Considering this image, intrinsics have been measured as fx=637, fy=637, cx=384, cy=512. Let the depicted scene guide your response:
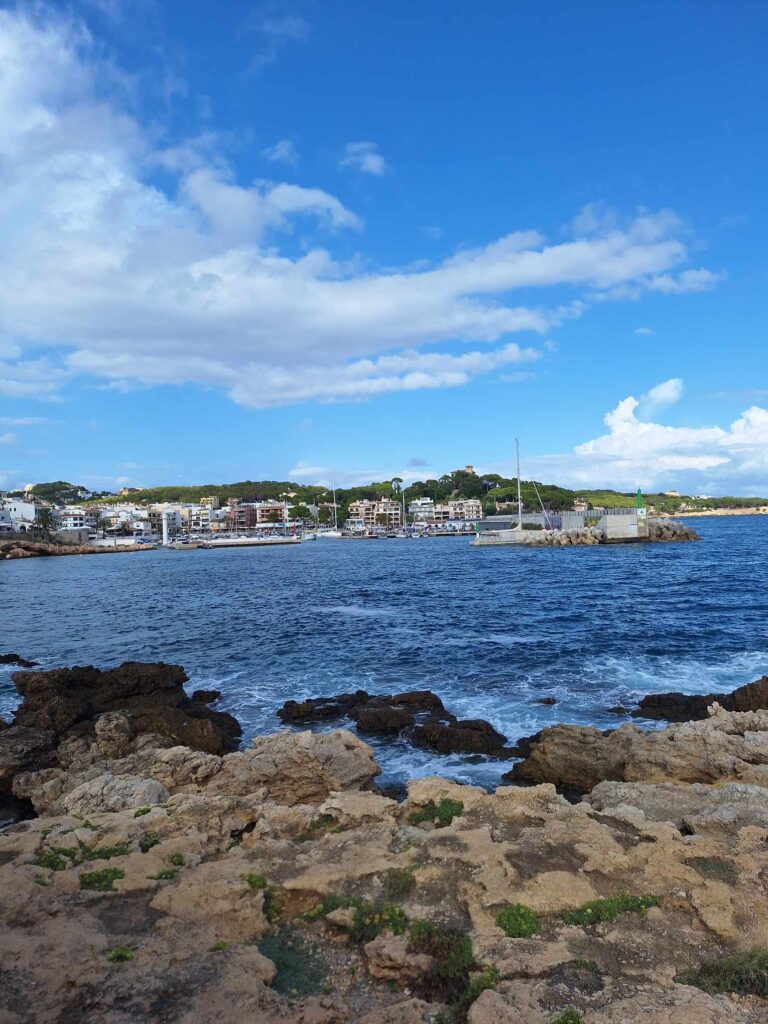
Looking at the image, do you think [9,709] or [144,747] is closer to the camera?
[144,747]

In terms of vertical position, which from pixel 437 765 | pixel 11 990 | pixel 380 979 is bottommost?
pixel 437 765

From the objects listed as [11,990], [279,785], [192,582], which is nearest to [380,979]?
[11,990]

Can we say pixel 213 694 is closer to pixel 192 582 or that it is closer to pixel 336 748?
pixel 336 748

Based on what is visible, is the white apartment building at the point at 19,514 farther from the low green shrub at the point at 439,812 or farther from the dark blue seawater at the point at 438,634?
the low green shrub at the point at 439,812

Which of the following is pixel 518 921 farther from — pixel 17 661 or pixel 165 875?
pixel 17 661

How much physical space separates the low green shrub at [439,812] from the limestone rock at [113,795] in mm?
7032

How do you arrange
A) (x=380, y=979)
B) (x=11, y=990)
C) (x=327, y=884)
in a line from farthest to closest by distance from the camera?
(x=327, y=884) → (x=380, y=979) → (x=11, y=990)

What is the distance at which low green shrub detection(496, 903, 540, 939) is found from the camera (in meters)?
10.6

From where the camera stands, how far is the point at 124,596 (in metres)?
70.3

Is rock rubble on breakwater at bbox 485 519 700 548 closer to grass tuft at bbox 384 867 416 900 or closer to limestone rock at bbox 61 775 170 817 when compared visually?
limestone rock at bbox 61 775 170 817

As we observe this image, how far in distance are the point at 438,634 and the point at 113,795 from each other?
28.7 metres

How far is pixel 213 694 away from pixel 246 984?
22556 mm

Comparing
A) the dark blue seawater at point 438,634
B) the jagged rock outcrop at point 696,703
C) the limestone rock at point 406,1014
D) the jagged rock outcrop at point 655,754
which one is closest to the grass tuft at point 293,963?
the limestone rock at point 406,1014

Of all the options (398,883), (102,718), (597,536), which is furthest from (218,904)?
(597,536)
